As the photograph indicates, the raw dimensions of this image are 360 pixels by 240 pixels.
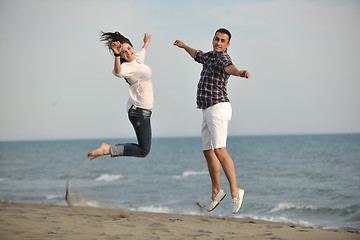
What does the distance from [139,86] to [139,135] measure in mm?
571

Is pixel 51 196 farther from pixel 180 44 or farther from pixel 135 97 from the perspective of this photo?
pixel 135 97

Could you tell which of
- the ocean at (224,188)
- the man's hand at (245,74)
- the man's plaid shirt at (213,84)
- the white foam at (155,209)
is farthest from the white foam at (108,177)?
the man's hand at (245,74)

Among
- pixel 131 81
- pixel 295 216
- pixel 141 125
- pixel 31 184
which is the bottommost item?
pixel 31 184

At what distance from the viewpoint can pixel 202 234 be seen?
25.7 ft

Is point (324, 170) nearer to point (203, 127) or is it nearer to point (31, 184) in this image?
point (31, 184)

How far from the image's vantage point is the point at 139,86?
494 centimetres

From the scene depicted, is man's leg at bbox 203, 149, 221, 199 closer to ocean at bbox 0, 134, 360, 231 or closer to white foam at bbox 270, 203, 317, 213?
ocean at bbox 0, 134, 360, 231

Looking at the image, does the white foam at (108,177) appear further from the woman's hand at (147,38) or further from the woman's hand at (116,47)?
the woman's hand at (116,47)

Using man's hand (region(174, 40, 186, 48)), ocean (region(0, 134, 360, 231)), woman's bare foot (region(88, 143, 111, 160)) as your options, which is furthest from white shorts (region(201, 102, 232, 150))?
ocean (region(0, 134, 360, 231))

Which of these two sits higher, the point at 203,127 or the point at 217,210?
the point at 203,127

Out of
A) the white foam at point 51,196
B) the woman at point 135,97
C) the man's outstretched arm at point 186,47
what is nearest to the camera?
the woman at point 135,97

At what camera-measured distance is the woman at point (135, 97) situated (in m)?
4.86

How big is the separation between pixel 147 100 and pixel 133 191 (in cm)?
1474

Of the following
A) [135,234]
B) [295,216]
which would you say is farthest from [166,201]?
[135,234]
